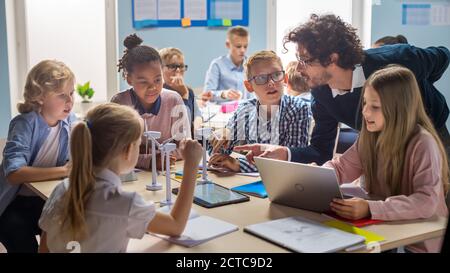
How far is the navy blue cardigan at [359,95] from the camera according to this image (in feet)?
6.63

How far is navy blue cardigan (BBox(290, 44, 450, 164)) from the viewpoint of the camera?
2.02 m

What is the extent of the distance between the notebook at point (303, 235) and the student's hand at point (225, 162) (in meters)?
0.65

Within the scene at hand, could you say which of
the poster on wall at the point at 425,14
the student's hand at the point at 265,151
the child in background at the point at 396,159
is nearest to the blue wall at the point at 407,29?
the poster on wall at the point at 425,14

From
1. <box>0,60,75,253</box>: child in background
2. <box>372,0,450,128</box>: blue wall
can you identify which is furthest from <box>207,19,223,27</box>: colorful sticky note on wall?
<box>0,60,75,253</box>: child in background

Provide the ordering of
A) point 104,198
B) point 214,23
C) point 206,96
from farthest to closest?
1. point 214,23
2. point 206,96
3. point 104,198

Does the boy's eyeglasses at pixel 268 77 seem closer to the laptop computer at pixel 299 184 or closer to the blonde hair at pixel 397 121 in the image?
the blonde hair at pixel 397 121

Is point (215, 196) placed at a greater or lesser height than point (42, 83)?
lesser

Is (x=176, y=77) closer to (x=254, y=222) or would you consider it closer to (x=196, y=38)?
(x=196, y=38)

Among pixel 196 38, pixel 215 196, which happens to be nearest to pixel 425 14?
pixel 196 38

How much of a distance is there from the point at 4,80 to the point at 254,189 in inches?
91.4

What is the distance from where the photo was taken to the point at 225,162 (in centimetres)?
208
